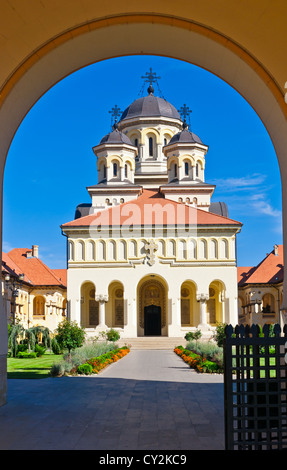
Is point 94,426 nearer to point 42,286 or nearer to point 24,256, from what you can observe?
point 42,286

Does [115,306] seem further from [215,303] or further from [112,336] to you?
[215,303]

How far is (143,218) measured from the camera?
148 ft

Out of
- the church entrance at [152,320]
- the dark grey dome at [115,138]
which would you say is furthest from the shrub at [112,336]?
the dark grey dome at [115,138]

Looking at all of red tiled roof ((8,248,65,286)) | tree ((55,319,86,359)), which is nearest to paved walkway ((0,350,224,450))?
tree ((55,319,86,359))

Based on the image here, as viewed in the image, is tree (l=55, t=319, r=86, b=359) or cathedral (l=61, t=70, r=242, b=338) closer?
tree (l=55, t=319, r=86, b=359)

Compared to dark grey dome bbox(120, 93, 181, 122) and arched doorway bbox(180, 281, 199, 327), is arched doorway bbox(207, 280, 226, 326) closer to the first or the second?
arched doorway bbox(180, 281, 199, 327)

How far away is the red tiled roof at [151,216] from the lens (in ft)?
146

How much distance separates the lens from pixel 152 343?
39281 millimetres

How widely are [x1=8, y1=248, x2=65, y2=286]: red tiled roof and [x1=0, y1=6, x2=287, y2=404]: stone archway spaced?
42464 mm

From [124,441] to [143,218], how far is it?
126 ft

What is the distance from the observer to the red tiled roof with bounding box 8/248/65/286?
51.5 meters

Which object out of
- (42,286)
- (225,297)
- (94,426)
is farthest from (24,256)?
(94,426)

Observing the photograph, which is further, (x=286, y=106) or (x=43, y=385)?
(x=43, y=385)

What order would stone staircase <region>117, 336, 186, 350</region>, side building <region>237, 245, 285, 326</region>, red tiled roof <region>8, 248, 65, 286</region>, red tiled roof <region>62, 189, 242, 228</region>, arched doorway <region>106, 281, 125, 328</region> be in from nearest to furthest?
stone staircase <region>117, 336, 186, 350</region>, red tiled roof <region>62, 189, 242, 228</region>, arched doorway <region>106, 281, 125, 328</region>, side building <region>237, 245, 285, 326</region>, red tiled roof <region>8, 248, 65, 286</region>
